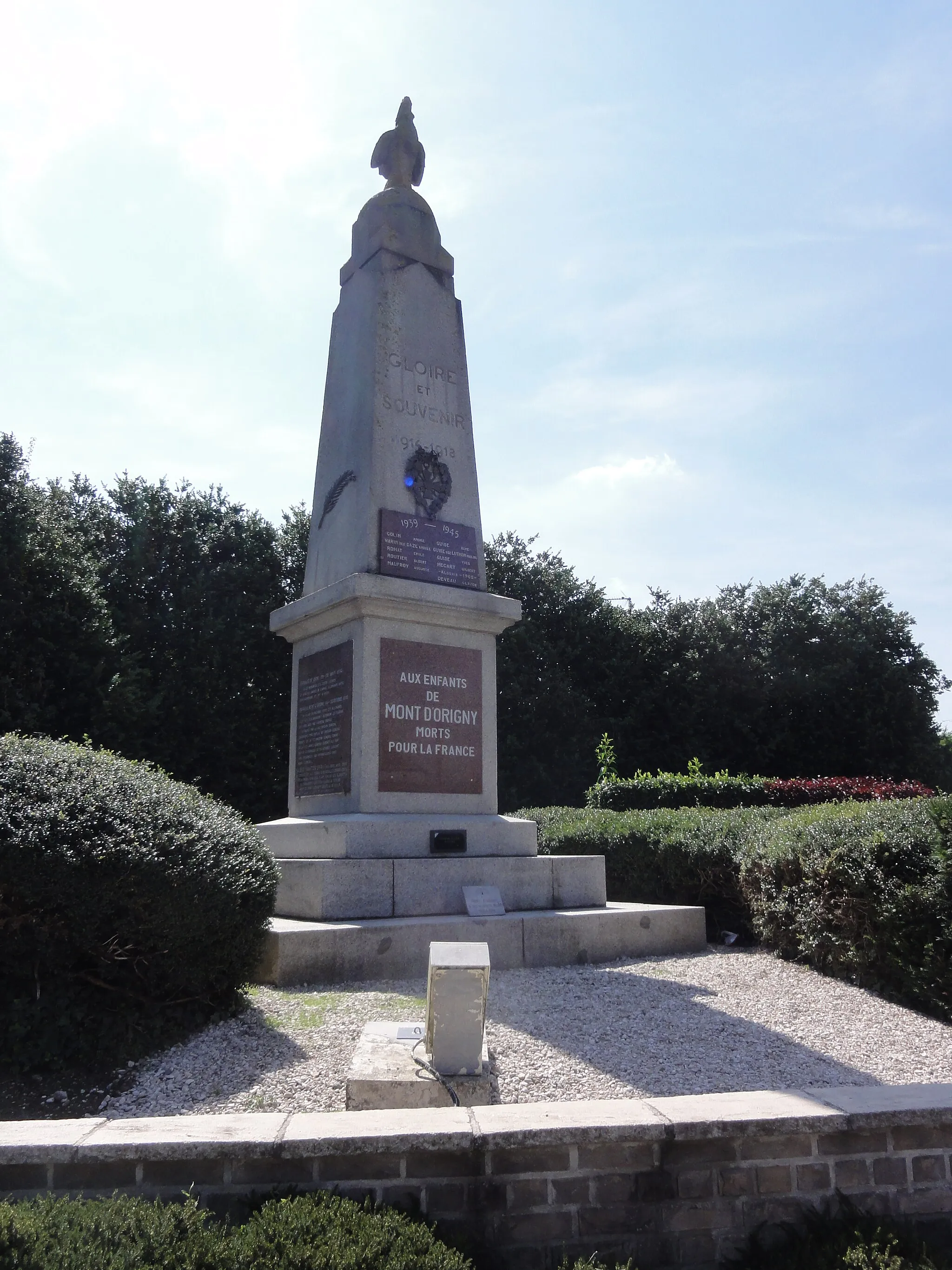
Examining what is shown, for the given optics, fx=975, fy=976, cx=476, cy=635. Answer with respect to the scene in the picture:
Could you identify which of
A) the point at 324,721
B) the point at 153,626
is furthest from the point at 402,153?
the point at 153,626

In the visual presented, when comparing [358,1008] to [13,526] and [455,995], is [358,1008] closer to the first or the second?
[455,995]

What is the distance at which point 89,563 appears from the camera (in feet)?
59.2

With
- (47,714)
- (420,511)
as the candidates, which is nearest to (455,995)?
(420,511)

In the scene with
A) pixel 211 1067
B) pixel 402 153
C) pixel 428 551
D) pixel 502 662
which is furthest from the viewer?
pixel 502 662

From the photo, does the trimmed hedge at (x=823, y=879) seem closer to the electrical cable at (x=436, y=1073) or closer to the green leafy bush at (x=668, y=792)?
the electrical cable at (x=436, y=1073)

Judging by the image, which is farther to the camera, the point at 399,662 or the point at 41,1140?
the point at 399,662

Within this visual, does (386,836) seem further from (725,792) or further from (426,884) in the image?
(725,792)

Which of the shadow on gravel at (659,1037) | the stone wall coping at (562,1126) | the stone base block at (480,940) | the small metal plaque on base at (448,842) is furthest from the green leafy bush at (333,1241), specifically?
the small metal plaque on base at (448,842)

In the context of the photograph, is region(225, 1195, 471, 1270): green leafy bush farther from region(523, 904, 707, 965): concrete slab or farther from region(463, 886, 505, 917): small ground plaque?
region(463, 886, 505, 917): small ground plaque

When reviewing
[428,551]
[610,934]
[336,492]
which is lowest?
[610,934]

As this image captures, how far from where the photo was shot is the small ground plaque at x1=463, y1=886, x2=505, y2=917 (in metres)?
7.02

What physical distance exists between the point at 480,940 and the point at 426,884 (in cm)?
68

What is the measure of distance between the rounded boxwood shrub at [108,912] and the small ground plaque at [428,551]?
3735mm

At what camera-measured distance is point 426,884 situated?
7.14m
